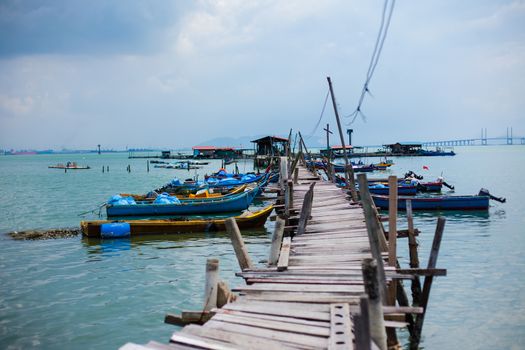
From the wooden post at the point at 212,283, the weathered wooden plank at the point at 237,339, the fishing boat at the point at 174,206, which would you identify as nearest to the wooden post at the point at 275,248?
the wooden post at the point at 212,283

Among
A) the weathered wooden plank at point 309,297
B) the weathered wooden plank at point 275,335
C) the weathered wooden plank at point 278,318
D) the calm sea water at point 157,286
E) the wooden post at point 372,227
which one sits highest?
the wooden post at point 372,227

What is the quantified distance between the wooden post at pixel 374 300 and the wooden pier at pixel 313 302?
0.01 meters

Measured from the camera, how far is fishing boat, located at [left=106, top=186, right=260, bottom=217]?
29062 millimetres

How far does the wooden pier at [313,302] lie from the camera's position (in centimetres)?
521

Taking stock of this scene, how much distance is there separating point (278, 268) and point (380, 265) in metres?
2.13

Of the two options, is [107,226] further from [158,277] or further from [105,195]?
[105,195]

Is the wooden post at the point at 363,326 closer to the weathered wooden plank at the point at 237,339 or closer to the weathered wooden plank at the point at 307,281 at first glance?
the weathered wooden plank at the point at 237,339

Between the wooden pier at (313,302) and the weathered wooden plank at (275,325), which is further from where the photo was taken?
the weathered wooden plank at (275,325)

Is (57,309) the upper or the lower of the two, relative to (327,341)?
lower

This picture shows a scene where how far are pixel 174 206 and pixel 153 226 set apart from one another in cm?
706

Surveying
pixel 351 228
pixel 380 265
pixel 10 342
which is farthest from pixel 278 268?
pixel 10 342

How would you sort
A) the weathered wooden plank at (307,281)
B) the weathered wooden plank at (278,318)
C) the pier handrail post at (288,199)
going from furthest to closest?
the pier handrail post at (288,199) < the weathered wooden plank at (307,281) < the weathered wooden plank at (278,318)

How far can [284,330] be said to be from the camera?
18.6 feet

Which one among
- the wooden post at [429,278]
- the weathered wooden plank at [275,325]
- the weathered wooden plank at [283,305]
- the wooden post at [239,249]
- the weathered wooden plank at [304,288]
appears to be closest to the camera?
the weathered wooden plank at [275,325]
